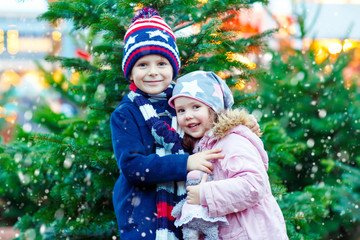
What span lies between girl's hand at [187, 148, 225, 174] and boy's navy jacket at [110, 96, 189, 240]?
4 cm

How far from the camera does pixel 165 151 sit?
209 cm

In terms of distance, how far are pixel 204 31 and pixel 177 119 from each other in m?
0.86

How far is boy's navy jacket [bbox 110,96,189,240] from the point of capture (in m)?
1.91

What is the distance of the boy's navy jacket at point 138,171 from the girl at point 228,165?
0.59ft

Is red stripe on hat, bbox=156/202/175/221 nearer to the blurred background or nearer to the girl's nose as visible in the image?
the girl's nose

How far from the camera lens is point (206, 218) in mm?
1767

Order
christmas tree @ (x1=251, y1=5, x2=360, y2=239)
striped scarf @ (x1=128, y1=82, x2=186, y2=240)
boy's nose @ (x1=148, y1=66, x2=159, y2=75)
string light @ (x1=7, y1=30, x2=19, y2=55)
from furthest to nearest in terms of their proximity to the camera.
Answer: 1. string light @ (x1=7, y1=30, x2=19, y2=55)
2. christmas tree @ (x1=251, y1=5, x2=360, y2=239)
3. boy's nose @ (x1=148, y1=66, x2=159, y2=75)
4. striped scarf @ (x1=128, y1=82, x2=186, y2=240)

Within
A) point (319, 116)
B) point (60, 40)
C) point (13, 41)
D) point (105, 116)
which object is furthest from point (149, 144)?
point (13, 41)

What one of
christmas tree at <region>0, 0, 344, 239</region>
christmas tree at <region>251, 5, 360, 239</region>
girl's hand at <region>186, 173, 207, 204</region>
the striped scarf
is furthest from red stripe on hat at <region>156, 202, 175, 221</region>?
christmas tree at <region>251, 5, 360, 239</region>

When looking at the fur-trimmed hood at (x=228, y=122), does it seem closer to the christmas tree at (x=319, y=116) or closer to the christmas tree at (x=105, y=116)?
the christmas tree at (x=105, y=116)

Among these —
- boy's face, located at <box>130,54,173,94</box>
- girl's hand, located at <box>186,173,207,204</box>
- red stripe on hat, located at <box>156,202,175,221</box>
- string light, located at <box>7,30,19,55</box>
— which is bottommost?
red stripe on hat, located at <box>156,202,175,221</box>

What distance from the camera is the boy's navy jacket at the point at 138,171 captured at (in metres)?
1.91

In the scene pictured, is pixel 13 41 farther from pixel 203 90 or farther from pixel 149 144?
pixel 203 90

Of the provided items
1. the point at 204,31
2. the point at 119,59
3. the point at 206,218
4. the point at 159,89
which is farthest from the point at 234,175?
the point at 119,59
